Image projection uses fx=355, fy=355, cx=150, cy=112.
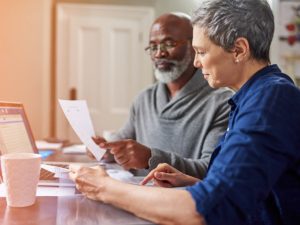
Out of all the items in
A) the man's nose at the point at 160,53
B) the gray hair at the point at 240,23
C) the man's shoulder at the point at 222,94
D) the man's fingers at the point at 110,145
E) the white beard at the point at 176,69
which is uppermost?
the gray hair at the point at 240,23

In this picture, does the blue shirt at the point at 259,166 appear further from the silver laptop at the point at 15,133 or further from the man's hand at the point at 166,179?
the silver laptop at the point at 15,133

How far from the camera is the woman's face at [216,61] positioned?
0.85 meters

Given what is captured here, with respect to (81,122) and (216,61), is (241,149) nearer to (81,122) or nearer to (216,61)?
(216,61)

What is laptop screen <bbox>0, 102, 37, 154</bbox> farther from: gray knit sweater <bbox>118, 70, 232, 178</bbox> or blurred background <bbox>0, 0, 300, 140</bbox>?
blurred background <bbox>0, 0, 300, 140</bbox>

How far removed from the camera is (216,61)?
0.87 metres

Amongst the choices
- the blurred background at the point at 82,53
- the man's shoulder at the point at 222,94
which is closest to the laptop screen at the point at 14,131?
the man's shoulder at the point at 222,94

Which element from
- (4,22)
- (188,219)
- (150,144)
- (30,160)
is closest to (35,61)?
(4,22)

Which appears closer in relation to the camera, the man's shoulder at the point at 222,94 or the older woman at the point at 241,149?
the older woman at the point at 241,149

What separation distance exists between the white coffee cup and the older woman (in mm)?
110

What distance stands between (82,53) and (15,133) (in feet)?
7.50

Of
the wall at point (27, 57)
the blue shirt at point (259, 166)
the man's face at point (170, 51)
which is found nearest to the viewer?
the blue shirt at point (259, 166)

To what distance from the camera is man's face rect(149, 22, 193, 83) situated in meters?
1.63

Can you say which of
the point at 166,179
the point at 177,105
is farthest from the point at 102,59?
the point at 166,179

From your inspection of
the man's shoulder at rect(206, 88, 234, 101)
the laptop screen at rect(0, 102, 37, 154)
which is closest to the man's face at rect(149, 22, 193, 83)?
the man's shoulder at rect(206, 88, 234, 101)
